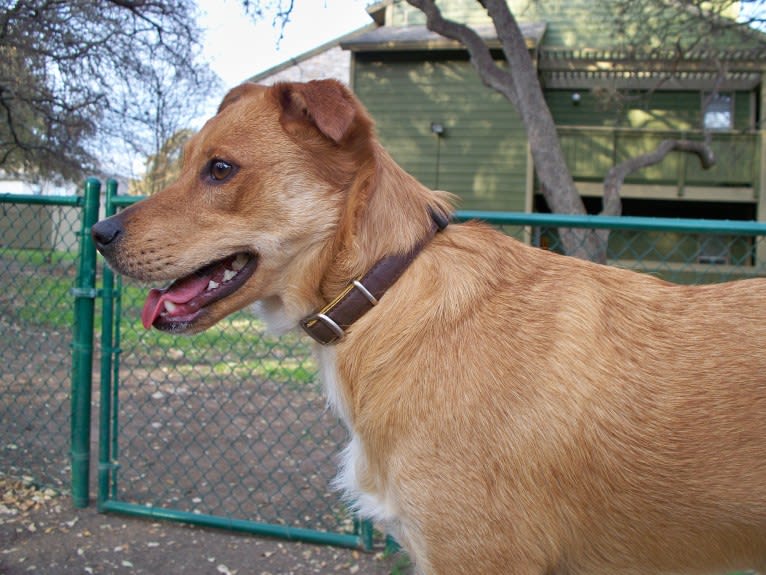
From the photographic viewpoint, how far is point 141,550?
A: 12.3 ft

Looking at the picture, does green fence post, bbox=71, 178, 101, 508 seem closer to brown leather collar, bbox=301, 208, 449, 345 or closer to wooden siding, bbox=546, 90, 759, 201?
brown leather collar, bbox=301, 208, 449, 345

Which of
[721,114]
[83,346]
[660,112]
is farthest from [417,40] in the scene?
[83,346]

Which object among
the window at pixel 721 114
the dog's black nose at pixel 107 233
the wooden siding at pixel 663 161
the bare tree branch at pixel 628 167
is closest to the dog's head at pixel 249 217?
the dog's black nose at pixel 107 233

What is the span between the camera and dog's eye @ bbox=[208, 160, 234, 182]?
2.21 metres

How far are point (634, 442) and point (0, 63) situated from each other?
32.3ft

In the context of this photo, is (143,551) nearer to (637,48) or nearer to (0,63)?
(0,63)

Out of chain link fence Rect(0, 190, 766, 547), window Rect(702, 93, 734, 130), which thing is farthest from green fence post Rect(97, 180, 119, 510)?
window Rect(702, 93, 734, 130)

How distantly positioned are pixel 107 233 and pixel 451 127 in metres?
16.1

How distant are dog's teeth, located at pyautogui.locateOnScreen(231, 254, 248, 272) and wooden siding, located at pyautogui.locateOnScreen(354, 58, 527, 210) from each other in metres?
15.1

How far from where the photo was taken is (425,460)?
194 centimetres

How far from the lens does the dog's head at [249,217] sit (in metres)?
2.16

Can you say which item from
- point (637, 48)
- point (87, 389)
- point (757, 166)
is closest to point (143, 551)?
point (87, 389)

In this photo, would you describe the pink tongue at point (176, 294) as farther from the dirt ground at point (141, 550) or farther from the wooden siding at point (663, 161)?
the wooden siding at point (663, 161)

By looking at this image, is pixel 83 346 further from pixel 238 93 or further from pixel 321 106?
pixel 321 106
